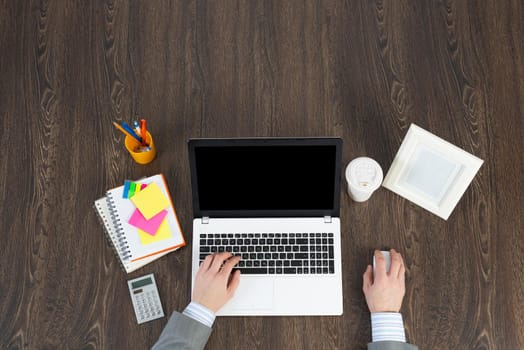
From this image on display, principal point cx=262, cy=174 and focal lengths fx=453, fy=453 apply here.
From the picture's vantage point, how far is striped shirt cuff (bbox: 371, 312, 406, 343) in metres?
1.09

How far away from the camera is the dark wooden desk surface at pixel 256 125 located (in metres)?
1.15

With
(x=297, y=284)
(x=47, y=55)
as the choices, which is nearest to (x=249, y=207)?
(x=297, y=284)

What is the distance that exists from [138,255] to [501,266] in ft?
3.06

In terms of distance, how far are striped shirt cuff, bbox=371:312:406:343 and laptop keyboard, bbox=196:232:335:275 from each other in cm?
16

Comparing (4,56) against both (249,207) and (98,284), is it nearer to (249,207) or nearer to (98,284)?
(98,284)

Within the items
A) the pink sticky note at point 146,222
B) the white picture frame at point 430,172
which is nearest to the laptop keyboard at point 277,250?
the pink sticky note at point 146,222

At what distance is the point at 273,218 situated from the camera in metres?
1.19

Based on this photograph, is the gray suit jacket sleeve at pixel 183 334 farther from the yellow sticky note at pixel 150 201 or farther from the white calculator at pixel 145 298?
the yellow sticky note at pixel 150 201

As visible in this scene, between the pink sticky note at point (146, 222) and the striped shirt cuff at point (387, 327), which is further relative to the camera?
the pink sticky note at point (146, 222)

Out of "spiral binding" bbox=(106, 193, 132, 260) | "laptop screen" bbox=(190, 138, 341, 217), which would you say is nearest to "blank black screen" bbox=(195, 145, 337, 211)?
"laptop screen" bbox=(190, 138, 341, 217)

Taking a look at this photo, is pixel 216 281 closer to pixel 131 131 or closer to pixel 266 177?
pixel 266 177

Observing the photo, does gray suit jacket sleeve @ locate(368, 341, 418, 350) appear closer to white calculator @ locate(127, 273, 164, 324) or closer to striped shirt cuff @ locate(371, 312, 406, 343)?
striped shirt cuff @ locate(371, 312, 406, 343)

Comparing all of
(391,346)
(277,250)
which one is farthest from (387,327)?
(277,250)

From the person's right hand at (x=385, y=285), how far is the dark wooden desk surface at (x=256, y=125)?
32mm
